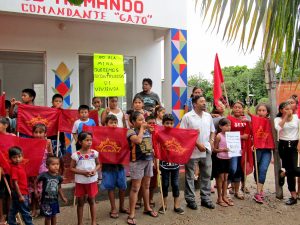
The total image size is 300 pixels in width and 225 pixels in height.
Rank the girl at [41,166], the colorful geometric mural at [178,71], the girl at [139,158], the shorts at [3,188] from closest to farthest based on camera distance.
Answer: the shorts at [3,188] → the girl at [41,166] → the girl at [139,158] → the colorful geometric mural at [178,71]

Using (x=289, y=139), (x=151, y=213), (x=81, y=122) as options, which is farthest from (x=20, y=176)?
(x=289, y=139)

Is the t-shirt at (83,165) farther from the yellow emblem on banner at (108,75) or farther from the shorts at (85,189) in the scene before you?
the yellow emblem on banner at (108,75)

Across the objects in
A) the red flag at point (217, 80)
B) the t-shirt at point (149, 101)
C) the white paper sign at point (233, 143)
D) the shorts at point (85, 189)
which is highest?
the red flag at point (217, 80)

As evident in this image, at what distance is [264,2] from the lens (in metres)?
2.24

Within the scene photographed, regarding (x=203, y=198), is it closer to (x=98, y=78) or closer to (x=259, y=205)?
(x=259, y=205)

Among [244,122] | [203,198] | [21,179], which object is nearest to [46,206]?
[21,179]

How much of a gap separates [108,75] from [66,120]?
118cm

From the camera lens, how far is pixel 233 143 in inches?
229

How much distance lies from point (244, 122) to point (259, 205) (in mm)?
1409

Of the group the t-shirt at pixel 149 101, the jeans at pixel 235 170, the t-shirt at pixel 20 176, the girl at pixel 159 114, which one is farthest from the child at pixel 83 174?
the jeans at pixel 235 170

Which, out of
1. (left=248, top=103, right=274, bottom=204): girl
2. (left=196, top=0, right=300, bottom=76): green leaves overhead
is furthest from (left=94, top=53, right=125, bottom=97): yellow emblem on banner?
(left=196, top=0, right=300, bottom=76): green leaves overhead

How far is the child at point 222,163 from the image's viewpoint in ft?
19.1

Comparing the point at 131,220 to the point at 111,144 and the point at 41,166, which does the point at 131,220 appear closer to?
the point at 111,144

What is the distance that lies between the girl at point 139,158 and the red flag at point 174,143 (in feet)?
1.00
